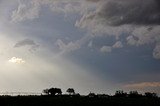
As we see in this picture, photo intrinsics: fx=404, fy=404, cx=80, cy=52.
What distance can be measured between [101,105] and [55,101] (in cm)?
1257

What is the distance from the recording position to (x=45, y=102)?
4183 inches

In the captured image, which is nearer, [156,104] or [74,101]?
[74,101]

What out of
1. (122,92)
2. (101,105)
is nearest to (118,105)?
(101,105)

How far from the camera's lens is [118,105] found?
11300 cm

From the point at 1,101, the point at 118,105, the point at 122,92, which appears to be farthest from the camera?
the point at 122,92

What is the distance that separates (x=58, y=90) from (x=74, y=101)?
55.5m

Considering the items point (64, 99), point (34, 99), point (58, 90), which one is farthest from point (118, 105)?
point (58, 90)

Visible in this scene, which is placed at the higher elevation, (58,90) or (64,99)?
(58,90)

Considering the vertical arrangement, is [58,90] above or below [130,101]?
above

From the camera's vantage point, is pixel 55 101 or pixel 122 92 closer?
pixel 55 101

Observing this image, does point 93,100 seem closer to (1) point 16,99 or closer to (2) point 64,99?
(2) point 64,99

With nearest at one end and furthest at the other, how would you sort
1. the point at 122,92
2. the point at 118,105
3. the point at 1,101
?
1. the point at 1,101
2. the point at 118,105
3. the point at 122,92

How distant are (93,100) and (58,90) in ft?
170

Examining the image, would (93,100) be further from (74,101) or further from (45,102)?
(45,102)
